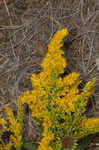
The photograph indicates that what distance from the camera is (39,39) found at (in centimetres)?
231

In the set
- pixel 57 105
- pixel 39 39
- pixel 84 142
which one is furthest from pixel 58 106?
pixel 39 39

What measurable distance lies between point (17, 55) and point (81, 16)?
2.14ft

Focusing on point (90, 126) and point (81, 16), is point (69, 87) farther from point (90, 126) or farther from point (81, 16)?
point (81, 16)

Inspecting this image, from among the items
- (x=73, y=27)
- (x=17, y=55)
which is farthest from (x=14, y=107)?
(x=73, y=27)

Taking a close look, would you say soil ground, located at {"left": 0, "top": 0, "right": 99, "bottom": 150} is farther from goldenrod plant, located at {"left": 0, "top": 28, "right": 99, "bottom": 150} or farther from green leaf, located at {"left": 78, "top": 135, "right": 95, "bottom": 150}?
goldenrod plant, located at {"left": 0, "top": 28, "right": 99, "bottom": 150}

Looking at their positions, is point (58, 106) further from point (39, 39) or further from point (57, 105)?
point (39, 39)

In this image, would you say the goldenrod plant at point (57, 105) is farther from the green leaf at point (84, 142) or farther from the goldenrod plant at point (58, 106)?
the green leaf at point (84, 142)

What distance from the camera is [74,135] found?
72.2 inches

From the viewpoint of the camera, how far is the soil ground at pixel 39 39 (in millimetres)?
2209

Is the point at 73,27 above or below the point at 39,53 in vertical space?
above

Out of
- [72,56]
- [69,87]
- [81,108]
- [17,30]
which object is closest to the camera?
[81,108]

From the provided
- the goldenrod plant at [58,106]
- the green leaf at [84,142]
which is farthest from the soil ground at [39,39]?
the goldenrod plant at [58,106]

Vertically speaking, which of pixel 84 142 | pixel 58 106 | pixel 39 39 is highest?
pixel 39 39

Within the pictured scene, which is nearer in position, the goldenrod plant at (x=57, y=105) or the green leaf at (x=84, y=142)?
the goldenrod plant at (x=57, y=105)
